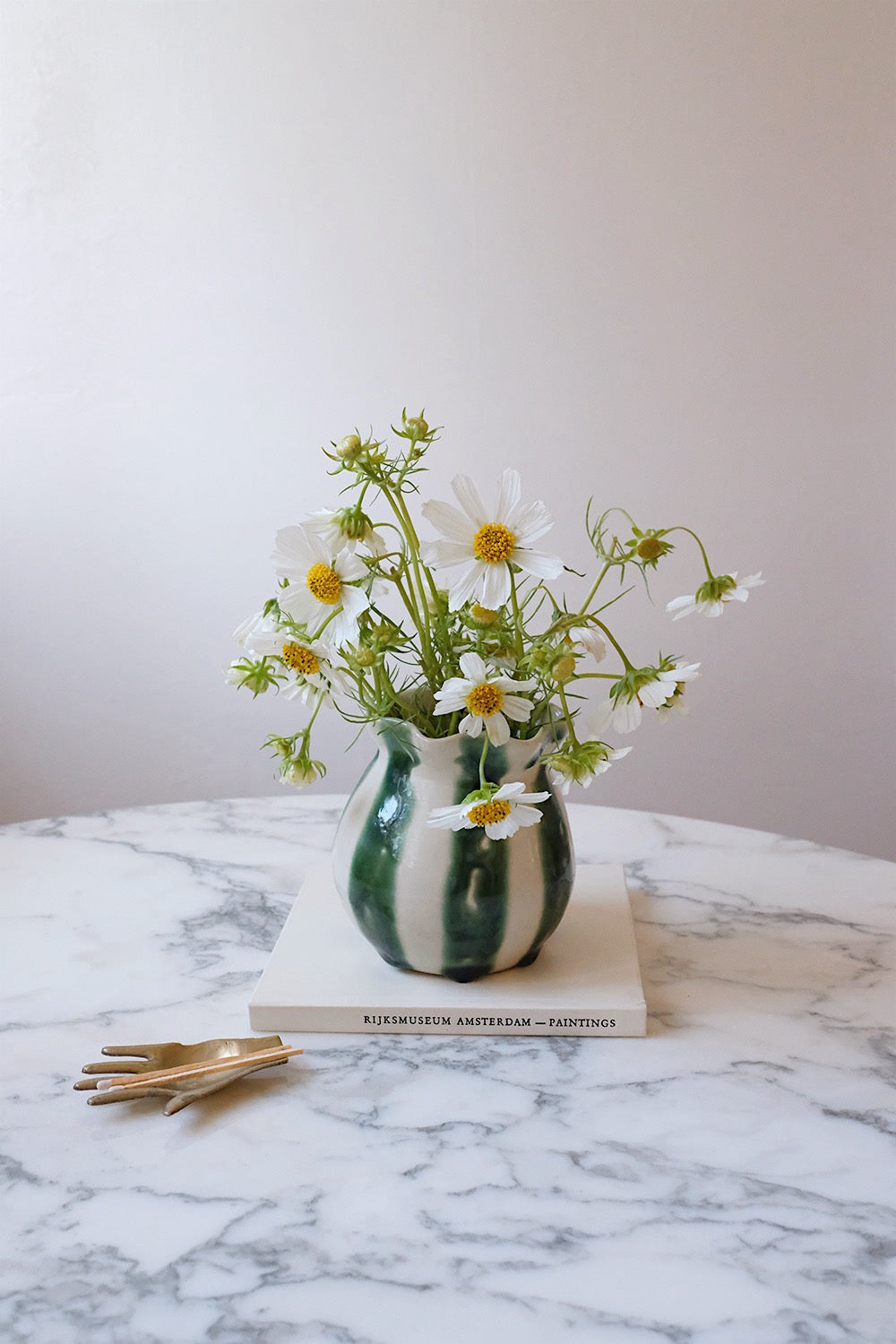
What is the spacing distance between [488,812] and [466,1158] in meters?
0.23

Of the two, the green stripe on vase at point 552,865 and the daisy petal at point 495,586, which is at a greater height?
the daisy petal at point 495,586

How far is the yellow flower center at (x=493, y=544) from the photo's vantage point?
0.88 meters

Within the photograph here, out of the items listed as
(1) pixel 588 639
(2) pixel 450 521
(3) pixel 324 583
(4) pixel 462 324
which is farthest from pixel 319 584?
(4) pixel 462 324

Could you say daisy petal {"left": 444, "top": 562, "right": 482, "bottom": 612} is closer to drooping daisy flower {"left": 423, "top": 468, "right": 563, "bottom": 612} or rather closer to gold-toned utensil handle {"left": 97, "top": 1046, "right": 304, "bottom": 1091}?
drooping daisy flower {"left": 423, "top": 468, "right": 563, "bottom": 612}

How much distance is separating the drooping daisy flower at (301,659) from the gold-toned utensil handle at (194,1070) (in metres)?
0.27

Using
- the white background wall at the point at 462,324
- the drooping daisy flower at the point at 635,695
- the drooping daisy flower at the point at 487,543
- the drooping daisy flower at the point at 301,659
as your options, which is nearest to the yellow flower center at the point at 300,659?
the drooping daisy flower at the point at 301,659

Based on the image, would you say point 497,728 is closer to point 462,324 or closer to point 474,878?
point 474,878

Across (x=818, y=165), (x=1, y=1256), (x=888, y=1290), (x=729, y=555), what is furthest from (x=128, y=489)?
(x=888, y=1290)

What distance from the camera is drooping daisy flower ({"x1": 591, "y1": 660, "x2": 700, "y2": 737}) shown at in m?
0.91

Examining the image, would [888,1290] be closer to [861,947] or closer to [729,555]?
[861,947]

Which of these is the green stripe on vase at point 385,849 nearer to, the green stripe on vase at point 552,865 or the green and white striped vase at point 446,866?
the green and white striped vase at point 446,866

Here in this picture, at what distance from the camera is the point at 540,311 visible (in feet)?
7.45

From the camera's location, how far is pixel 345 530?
88cm

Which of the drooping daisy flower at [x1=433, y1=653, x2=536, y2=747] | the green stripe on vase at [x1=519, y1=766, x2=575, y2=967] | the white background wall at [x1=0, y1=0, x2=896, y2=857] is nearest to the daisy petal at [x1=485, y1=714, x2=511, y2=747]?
the drooping daisy flower at [x1=433, y1=653, x2=536, y2=747]
